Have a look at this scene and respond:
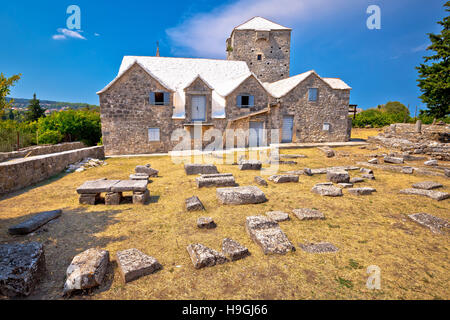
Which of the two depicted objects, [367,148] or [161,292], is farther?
[367,148]

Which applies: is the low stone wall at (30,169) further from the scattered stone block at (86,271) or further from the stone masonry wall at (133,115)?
the scattered stone block at (86,271)

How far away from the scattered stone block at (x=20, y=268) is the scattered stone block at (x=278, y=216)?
4.94 m

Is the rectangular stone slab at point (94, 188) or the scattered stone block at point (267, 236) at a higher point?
the rectangular stone slab at point (94, 188)

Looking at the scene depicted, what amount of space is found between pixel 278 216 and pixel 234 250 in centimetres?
217

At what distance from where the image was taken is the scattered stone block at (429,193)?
24.9 feet

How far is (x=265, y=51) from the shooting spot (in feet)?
103

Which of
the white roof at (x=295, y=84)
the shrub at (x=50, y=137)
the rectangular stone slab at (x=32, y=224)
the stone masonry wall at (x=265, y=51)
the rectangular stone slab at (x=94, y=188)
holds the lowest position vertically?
the rectangular stone slab at (x=32, y=224)

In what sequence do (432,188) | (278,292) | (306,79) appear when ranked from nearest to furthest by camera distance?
1. (278,292)
2. (432,188)
3. (306,79)

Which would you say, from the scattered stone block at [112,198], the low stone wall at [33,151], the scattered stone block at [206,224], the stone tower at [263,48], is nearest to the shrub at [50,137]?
the low stone wall at [33,151]
